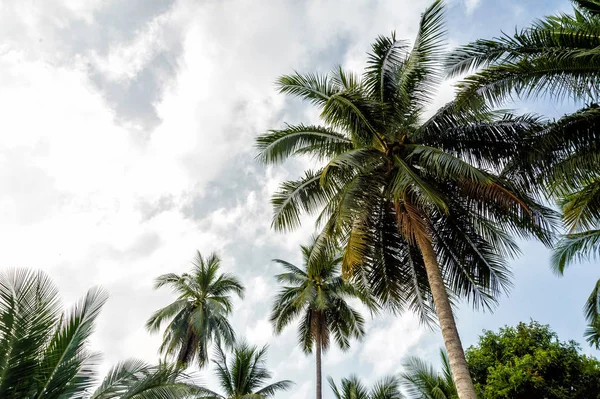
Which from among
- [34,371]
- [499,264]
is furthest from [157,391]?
[499,264]

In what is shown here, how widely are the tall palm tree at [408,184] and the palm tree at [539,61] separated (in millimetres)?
883

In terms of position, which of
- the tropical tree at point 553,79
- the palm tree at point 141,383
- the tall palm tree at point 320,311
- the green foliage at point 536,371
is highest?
the tall palm tree at point 320,311

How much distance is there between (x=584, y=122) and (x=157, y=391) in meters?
9.76

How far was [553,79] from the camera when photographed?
8.01 metres

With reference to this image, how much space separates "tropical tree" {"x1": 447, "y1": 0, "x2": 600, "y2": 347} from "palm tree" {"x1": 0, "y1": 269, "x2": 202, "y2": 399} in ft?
27.0

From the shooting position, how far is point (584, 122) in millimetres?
8547

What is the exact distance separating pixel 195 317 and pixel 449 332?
16219 mm

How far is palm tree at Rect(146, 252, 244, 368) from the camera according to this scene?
21.8 m

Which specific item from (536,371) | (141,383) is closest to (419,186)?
(141,383)

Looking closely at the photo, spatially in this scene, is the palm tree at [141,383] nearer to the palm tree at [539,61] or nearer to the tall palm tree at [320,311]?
the palm tree at [539,61]

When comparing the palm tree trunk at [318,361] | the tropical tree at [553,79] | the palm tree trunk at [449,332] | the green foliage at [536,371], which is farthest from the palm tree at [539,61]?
the palm tree trunk at [318,361]

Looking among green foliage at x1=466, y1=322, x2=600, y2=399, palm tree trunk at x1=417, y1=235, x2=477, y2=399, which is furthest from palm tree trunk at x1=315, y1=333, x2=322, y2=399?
palm tree trunk at x1=417, y1=235, x2=477, y2=399

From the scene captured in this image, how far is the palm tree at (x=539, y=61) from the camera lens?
7.73 m

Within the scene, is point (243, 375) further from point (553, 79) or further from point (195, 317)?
point (553, 79)
